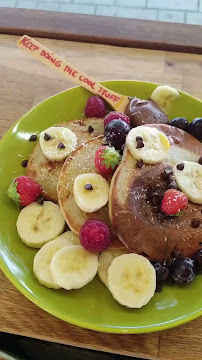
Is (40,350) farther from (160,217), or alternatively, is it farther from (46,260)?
(160,217)

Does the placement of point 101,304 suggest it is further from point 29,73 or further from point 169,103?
point 29,73

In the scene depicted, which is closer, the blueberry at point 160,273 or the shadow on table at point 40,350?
the blueberry at point 160,273

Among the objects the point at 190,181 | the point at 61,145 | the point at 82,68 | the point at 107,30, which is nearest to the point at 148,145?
the point at 190,181

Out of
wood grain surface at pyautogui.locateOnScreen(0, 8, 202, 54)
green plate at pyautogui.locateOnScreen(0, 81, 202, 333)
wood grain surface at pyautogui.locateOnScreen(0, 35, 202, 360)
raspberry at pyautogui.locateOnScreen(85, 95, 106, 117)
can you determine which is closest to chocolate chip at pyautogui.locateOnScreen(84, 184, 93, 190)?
green plate at pyautogui.locateOnScreen(0, 81, 202, 333)

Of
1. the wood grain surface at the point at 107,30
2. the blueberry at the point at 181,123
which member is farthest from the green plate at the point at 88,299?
the wood grain surface at the point at 107,30

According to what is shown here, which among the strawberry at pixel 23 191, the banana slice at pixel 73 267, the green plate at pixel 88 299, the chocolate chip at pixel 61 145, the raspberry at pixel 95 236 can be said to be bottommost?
the green plate at pixel 88 299

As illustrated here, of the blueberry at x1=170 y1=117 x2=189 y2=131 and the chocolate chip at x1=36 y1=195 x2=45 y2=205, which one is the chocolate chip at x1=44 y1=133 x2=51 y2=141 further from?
the blueberry at x1=170 y1=117 x2=189 y2=131

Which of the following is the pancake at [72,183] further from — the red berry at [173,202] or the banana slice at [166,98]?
the banana slice at [166,98]

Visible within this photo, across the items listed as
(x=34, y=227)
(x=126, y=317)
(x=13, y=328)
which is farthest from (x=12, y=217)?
(x=126, y=317)
